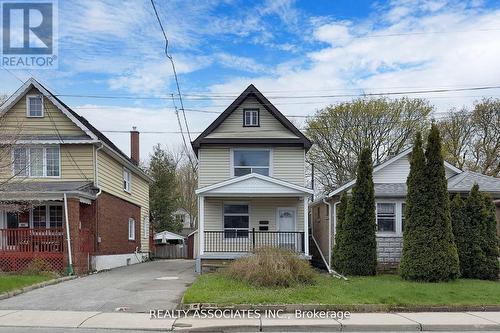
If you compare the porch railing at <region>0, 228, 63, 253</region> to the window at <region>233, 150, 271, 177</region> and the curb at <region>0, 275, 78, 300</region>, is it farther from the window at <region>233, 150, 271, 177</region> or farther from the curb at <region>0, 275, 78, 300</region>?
the window at <region>233, 150, 271, 177</region>

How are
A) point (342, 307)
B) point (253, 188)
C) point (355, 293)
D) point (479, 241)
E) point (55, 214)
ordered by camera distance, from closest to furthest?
1. point (342, 307)
2. point (355, 293)
3. point (479, 241)
4. point (253, 188)
5. point (55, 214)

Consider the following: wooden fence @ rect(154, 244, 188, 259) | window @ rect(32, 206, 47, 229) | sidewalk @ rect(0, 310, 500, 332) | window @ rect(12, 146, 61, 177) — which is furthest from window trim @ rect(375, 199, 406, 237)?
wooden fence @ rect(154, 244, 188, 259)

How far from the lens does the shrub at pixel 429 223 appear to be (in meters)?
15.3

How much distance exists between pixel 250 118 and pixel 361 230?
814 centimetres

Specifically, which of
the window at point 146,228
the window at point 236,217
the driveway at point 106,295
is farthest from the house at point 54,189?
the window at point 146,228

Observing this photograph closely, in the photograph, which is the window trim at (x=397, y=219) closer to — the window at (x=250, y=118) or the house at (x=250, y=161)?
the house at (x=250, y=161)

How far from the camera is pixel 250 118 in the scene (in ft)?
74.6

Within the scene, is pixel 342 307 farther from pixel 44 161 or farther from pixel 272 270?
pixel 44 161

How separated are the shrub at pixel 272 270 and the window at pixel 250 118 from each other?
8.45 m

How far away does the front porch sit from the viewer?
19.8 m

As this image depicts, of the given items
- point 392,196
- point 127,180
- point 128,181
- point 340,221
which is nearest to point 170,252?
point 128,181

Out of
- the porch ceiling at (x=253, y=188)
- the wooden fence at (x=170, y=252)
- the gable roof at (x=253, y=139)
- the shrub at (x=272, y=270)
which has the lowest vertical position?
the wooden fence at (x=170, y=252)

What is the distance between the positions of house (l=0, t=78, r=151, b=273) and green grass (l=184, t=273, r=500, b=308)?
Result: 697 cm

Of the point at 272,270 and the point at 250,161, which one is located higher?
the point at 250,161
